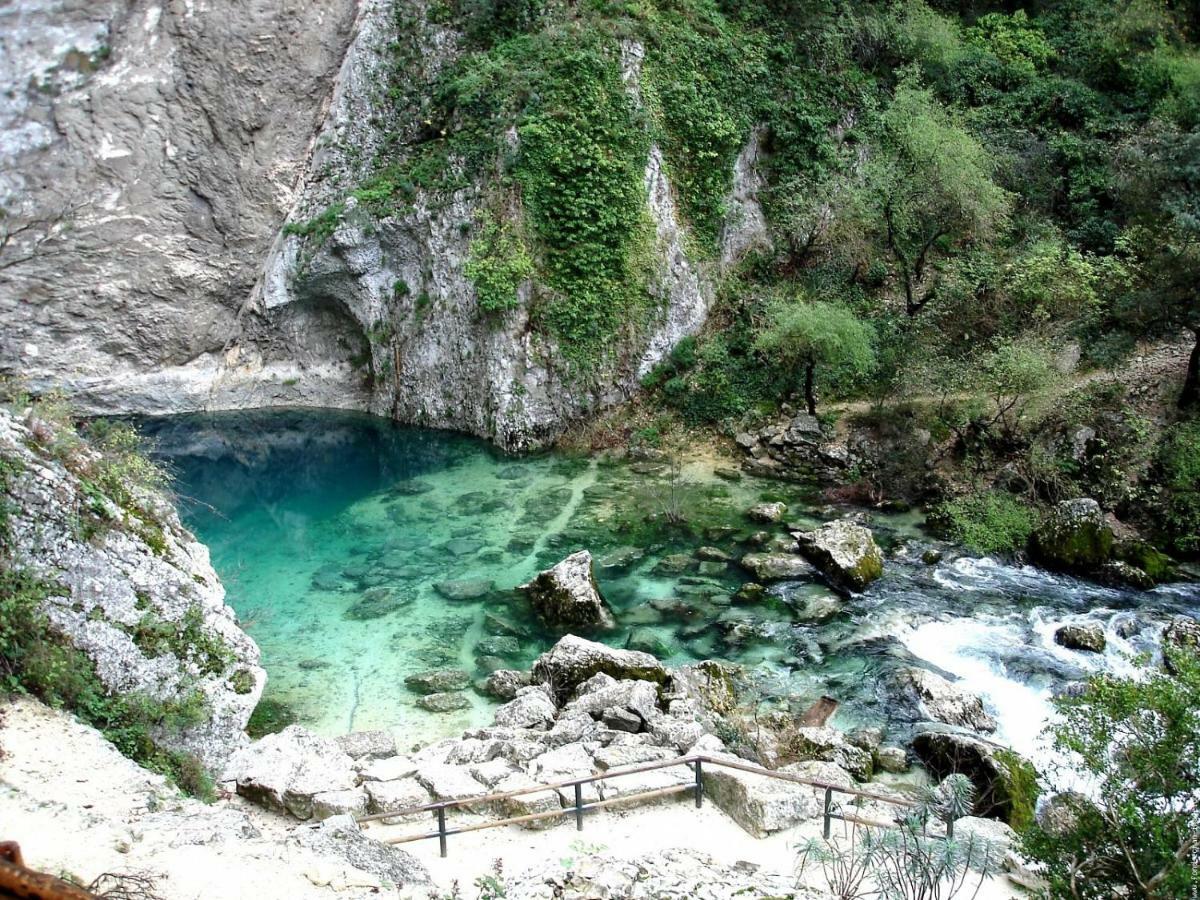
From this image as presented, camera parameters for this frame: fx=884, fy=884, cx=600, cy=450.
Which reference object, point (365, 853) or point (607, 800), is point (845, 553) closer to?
point (607, 800)

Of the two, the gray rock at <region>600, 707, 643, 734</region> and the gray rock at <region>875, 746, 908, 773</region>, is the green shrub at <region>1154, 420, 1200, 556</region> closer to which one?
the gray rock at <region>875, 746, 908, 773</region>

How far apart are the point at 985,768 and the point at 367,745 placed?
26.6 ft

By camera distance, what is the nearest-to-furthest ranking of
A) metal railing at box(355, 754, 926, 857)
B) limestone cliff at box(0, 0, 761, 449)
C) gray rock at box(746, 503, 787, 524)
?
metal railing at box(355, 754, 926, 857), gray rock at box(746, 503, 787, 524), limestone cliff at box(0, 0, 761, 449)

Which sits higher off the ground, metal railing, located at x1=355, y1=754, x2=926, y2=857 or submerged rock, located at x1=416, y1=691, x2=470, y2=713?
metal railing, located at x1=355, y1=754, x2=926, y2=857

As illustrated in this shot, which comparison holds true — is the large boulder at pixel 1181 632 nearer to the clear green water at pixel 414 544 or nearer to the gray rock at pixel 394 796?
the clear green water at pixel 414 544

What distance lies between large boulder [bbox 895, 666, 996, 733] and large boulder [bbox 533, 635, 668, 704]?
376 cm

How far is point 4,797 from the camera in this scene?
24.2 ft

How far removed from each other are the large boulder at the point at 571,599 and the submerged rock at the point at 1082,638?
752 cm

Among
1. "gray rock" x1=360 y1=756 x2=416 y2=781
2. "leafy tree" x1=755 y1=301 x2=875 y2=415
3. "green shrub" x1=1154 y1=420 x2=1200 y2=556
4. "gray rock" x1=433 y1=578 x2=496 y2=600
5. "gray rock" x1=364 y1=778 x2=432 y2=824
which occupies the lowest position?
"gray rock" x1=433 y1=578 x2=496 y2=600

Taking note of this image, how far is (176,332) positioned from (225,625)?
18.7m

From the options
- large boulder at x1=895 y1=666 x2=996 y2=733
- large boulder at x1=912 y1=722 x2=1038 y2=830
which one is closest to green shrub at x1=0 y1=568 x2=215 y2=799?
large boulder at x1=912 y1=722 x2=1038 y2=830

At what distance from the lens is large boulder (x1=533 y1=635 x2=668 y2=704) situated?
13.6 metres

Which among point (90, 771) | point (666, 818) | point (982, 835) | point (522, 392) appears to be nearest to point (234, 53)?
point (522, 392)

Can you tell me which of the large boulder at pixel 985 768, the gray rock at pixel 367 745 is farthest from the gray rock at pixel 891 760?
the gray rock at pixel 367 745
